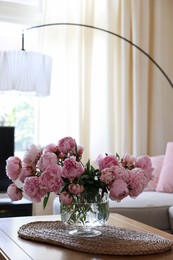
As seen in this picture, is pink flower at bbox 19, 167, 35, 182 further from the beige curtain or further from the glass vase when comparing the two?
the beige curtain

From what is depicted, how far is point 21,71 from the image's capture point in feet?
9.64

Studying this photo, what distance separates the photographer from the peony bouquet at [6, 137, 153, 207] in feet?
5.41

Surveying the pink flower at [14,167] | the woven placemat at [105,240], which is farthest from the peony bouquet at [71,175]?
the woven placemat at [105,240]

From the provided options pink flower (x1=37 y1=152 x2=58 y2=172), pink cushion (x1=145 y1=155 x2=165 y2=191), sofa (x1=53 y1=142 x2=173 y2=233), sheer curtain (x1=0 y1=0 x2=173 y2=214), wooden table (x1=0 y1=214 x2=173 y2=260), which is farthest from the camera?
sheer curtain (x1=0 y1=0 x2=173 y2=214)

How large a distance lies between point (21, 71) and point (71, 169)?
147 centimetres

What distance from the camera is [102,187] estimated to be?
1.71 metres

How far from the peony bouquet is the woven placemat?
17cm

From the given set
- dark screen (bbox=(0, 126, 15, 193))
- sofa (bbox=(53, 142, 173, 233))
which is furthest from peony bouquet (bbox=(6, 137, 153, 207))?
dark screen (bbox=(0, 126, 15, 193))

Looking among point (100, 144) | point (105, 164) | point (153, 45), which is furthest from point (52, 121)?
point (105, 164)

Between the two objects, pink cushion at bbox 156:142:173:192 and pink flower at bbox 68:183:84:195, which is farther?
pink cushion at bbox 156:142:173:192

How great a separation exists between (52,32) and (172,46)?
1.28m

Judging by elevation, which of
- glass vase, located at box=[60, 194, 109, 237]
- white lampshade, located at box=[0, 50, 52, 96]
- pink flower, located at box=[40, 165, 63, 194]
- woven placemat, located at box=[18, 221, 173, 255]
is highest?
white lampshade, located at box=[0, 50, 52, 96]

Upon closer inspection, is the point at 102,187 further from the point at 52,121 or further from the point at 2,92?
the point at 52,121

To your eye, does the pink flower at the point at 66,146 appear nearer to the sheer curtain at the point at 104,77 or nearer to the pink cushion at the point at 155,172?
the pink cushion at the point at 155,172
